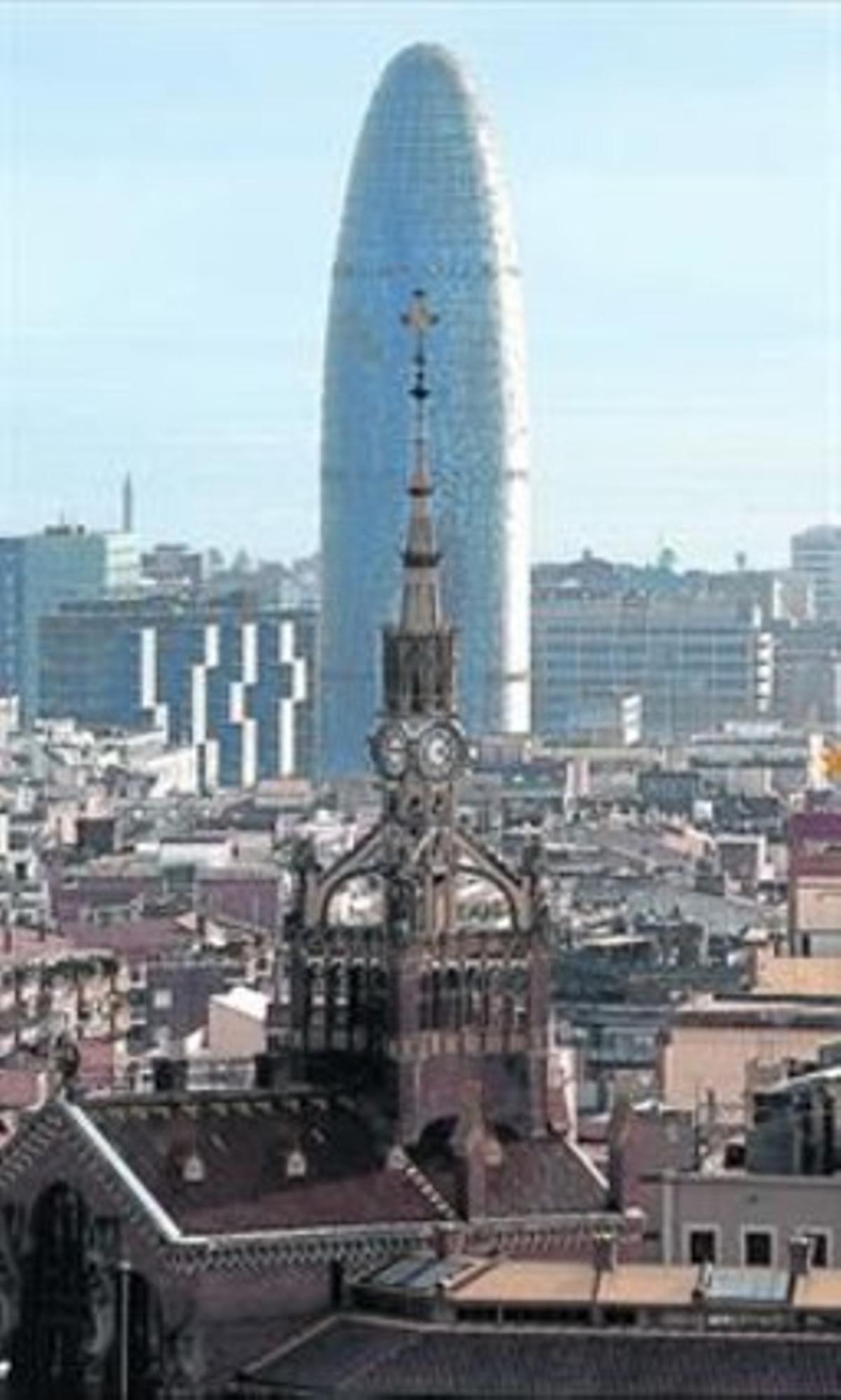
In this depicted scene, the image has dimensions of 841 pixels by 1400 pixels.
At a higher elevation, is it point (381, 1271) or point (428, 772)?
point (428, 772)

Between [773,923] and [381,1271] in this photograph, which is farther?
[773,923]

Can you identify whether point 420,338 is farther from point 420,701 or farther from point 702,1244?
point 702,1244

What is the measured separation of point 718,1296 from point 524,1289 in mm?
2387

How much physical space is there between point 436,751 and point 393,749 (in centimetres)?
50

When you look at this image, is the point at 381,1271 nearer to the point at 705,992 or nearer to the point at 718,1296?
the point at 718,1296

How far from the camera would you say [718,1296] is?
75.7 m

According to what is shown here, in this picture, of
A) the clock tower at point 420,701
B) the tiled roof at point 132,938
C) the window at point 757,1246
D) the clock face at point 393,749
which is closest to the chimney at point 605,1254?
the window at point 757,1246

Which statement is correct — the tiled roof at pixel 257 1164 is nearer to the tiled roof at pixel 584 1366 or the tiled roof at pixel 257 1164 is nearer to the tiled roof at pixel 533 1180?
the tiled roof at pixel 533 1180

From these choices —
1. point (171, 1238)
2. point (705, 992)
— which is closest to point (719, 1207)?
point (171, 1238)

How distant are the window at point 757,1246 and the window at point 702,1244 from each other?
0.38 m

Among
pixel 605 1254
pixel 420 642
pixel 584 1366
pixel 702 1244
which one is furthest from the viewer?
pixel 420 642

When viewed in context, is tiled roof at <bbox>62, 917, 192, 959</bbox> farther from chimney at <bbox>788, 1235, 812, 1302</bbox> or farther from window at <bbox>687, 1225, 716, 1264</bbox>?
chimney at <bbox>788, 1235, 812, 1302</bbox>

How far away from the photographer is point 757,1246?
79938 mm

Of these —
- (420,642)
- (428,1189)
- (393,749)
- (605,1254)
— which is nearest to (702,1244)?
(605,1254)
